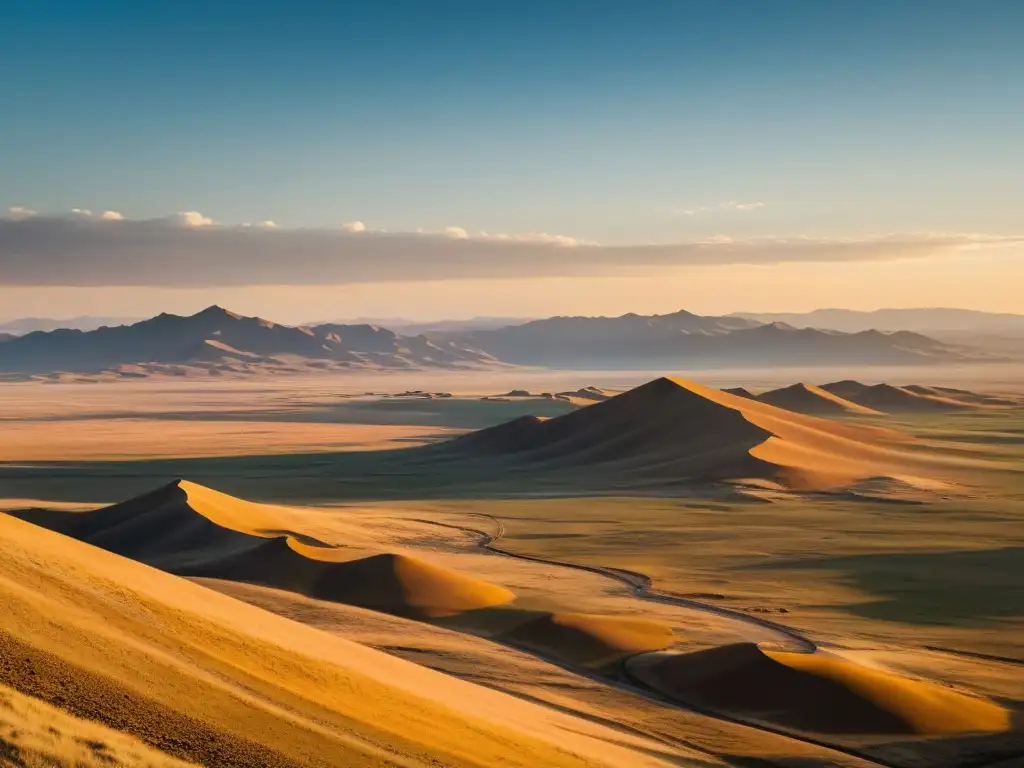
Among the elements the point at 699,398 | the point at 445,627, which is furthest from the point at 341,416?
the point at 445,627

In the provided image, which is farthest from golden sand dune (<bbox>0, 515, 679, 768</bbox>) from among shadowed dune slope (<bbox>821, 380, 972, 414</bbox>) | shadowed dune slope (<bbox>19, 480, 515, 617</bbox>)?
shadowed dune slope (<bbox>821, 380, 972, 414</bbox>)

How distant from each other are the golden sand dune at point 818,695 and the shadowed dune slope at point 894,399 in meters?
121

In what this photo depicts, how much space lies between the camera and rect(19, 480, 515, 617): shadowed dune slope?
37.8 m

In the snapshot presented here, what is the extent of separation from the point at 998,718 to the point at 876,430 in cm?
7615

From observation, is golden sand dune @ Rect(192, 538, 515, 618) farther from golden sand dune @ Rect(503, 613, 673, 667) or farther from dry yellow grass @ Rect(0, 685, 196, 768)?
dry yellow grass @ Rect(0, 685, 196, 768)

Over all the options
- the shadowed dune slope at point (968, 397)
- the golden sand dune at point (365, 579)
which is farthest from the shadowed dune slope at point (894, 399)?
the golden sand dune at point (365, 579)

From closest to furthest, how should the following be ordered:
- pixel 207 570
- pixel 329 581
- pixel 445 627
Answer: pixel 445 627, pixel 329 581, pixel 207 570

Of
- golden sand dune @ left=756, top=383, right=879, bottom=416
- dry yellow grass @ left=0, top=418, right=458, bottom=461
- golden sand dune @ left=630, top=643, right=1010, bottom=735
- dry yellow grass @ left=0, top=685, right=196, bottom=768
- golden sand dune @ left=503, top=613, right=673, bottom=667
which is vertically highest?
dry yellow grass @ left=0, top=685, right=196, bottom=768

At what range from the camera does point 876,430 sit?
98188 mm

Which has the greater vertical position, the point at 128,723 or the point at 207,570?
the point at 128,723

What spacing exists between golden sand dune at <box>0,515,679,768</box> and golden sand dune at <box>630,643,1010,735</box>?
16.3 feet

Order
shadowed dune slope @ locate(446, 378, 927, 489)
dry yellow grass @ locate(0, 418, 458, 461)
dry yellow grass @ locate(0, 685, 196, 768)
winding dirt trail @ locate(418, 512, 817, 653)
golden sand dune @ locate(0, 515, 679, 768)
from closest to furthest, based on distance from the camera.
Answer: dry yellow grass @ locate(0, 685, 196, 768) < golden sand dune @ locate(0, 515, 679, 768) < winding dirt trail @ locate(418, 512, 817, 653) < shadowed dune slope @ locate(446, 378, 927, 489) < dry yellow grass @ locate(0, 418, 458, 461)

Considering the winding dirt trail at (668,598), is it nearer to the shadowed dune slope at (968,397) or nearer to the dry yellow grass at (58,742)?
the dry yellow grass at (58,742)

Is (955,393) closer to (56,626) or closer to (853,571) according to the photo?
(853,571)
